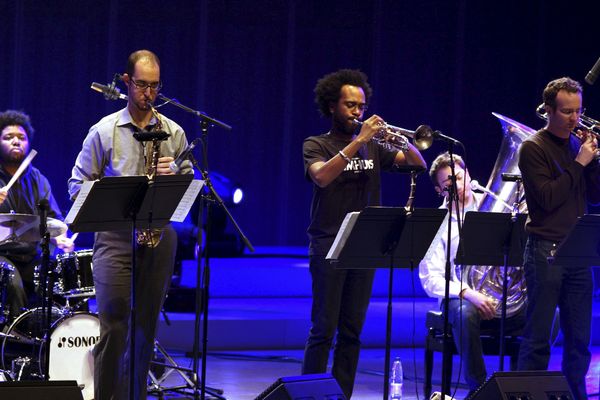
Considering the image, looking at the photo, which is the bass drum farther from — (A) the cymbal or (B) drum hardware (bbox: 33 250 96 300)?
(A) the cymbal

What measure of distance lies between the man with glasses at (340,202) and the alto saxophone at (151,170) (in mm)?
854

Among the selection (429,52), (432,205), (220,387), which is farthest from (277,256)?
(220,387)

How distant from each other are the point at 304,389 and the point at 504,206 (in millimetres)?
2710

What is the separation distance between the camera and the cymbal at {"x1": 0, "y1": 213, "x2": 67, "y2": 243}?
612 centimetres

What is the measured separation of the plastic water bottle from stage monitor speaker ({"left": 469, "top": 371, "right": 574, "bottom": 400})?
193cm

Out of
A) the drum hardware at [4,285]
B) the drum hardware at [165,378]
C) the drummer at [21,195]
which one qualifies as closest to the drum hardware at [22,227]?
the drum hardware at [4,285]

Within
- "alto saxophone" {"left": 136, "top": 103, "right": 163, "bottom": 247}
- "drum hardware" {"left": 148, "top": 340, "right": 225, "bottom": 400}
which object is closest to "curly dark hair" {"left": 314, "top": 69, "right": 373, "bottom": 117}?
"alto saxophone" {"left": 136, "top": 103, "right": 163, "bottom": 247}

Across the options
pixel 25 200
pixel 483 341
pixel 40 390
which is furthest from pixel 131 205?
pixel 483 341

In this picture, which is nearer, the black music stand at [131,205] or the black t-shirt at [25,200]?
the black music stand at [131,205]

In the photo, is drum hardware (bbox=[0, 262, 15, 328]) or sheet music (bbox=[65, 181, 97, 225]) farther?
drum hardware (bbox=[0, 262, 15, 328])

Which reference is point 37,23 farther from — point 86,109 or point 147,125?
point 147,125

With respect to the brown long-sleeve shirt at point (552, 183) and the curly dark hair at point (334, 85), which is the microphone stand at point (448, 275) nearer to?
the brown long-sleeve shirt at point (552, 183)

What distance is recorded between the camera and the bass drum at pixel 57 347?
6453mm

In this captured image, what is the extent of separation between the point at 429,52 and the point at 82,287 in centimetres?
692
